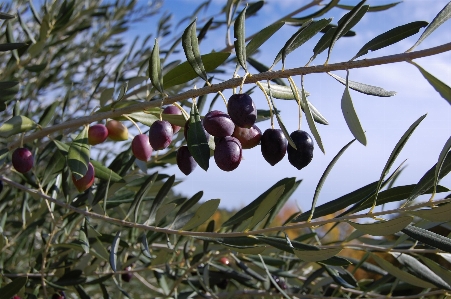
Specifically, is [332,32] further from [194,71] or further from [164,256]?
[164,256]

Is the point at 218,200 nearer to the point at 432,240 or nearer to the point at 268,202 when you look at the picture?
the point at 268,202

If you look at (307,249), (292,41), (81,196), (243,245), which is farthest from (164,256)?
(292,41)

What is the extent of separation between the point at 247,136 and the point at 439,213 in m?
0.37

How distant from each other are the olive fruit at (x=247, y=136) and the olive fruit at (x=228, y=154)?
8 centimetres

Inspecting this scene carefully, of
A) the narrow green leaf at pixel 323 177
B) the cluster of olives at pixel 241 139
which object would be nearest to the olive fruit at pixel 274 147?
the cluster of olives at pixel 241 139

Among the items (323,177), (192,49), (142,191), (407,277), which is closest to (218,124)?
(192,49)

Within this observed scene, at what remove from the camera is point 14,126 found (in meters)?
1.13

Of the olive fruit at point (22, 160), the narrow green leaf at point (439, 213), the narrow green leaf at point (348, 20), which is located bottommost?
the narrow green leaf at point (439, 213)

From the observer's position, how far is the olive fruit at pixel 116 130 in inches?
49.0

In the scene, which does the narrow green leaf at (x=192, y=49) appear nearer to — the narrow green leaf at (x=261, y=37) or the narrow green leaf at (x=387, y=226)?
the narrow green leaf at (x=261, y=37)

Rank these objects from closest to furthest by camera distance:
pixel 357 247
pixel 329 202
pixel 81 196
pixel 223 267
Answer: pixel 329 202, pixel 357 247, pixel 81 196, pixel 223 267

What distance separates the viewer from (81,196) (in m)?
1.47

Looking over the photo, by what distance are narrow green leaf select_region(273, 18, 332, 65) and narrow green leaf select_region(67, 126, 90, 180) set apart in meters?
0.48

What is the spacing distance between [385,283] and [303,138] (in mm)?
861
